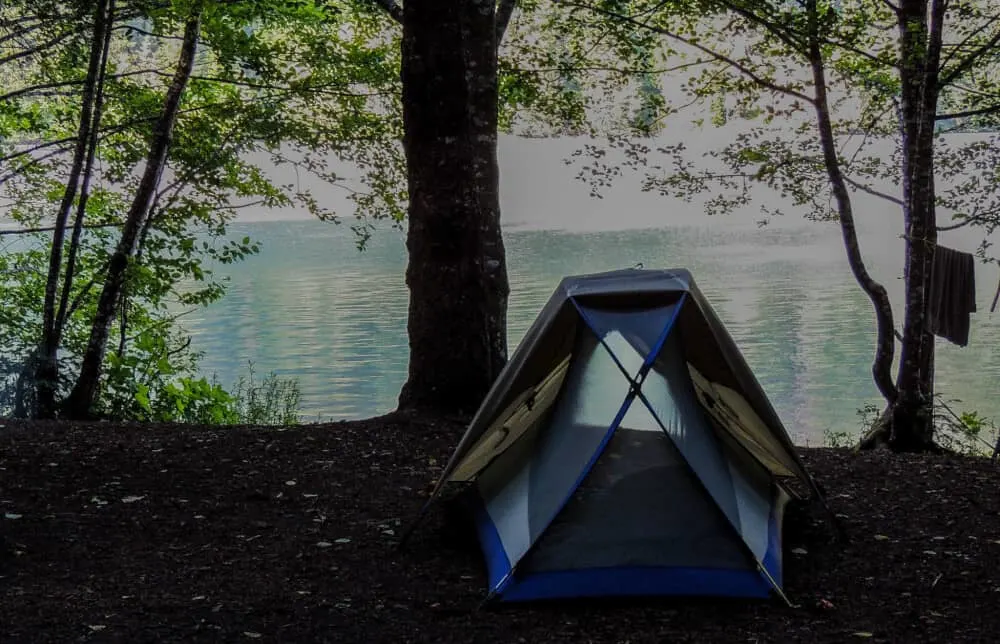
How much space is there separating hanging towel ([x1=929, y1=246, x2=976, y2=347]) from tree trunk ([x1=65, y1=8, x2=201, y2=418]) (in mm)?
6728

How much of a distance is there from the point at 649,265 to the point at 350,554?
1013 inches

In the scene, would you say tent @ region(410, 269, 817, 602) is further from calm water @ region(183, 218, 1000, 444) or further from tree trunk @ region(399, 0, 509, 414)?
calm water @ region(183, 218, 1000, 444)

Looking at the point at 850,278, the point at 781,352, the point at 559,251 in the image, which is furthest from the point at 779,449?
the point at 559,251

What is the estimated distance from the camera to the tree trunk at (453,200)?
19.2 ft

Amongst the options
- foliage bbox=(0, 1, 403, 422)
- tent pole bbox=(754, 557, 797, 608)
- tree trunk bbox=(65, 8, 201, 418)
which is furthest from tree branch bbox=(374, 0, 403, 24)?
tent pole bbox=(754, 557, 797, 608)

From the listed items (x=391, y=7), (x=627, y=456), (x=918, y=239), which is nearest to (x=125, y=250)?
(x=391, y=7)

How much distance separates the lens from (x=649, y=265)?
29.1 meters

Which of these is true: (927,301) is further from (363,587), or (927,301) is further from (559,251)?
(559,251)

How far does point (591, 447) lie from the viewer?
3768 mm

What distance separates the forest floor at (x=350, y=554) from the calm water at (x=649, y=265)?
8437mm

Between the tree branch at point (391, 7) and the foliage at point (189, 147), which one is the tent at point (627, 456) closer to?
the tree branch at point (391, 7)

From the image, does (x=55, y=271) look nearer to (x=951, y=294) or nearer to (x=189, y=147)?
(x=189, y=147)

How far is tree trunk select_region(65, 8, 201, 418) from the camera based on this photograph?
8.13m

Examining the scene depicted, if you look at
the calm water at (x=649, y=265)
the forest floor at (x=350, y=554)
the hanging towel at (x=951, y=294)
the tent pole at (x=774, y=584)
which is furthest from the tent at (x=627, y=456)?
the calm water at (x=649, y=265)
